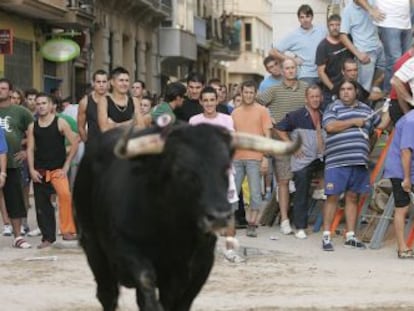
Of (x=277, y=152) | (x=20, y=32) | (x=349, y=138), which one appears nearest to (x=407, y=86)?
(x=349, y=138)

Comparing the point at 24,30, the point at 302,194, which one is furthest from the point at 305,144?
A: the point at 24,30

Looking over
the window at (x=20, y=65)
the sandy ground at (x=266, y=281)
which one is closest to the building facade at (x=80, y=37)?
the window at (x=20, y=65)

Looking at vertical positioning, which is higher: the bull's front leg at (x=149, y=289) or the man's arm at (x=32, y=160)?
the man's arm at (x=32, y=160)

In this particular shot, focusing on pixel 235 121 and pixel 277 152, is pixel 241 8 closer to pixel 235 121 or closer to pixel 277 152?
pixel 235 121

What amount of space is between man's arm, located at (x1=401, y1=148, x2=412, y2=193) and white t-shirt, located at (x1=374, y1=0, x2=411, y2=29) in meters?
3.14

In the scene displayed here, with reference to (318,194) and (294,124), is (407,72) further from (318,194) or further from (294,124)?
(318,194)

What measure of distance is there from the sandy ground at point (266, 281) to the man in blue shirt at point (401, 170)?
348 mm

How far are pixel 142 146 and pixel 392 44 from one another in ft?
31.0

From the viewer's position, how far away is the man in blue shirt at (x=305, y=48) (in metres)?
16.0

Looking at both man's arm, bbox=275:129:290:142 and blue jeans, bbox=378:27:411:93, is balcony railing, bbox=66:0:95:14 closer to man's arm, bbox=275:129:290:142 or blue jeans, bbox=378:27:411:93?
blue jeans, bbox=378:27:411:93

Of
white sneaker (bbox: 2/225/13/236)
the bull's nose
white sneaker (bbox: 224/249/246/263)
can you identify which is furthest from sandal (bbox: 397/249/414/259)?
the bull's nose

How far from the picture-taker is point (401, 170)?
12836 mm

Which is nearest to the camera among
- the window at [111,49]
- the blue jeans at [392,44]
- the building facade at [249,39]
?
the blue jeans at [392,44]

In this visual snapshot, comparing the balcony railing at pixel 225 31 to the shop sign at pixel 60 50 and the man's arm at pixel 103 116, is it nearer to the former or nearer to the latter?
the shop sign at pixel 60 50
